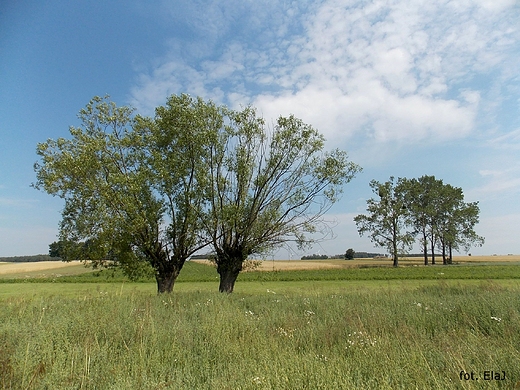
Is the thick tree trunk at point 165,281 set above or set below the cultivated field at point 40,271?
above

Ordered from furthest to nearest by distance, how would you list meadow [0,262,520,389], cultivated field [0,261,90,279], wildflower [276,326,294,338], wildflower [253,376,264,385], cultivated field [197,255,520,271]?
cultivated field [197,255,520,271], cultivated field [0,261,90,279], wildflower [276,326,294,338], meadow [0,262,520,389], wildflower [253,376,264,385]

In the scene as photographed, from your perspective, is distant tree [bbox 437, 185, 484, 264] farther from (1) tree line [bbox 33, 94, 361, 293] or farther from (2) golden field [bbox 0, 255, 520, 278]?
(1) tree line [bbox 33, 94, 361, 293]

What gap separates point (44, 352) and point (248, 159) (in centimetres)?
1258

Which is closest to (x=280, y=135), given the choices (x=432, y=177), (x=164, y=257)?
(x=164, y=257)

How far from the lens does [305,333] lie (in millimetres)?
7375

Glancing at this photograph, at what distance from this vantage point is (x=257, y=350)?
619 cm

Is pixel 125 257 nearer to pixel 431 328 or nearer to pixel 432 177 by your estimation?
pixel 431 328

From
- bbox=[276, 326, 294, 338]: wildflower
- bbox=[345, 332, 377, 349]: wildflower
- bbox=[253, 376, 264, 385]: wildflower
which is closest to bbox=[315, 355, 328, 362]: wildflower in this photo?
bbox=[345, 332, 377, 349]: wildflower

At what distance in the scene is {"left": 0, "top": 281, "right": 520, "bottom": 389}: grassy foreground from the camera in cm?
469

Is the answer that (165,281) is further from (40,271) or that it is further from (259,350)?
(40,271)

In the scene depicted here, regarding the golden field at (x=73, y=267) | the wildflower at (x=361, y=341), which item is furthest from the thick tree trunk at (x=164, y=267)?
the golden field at (x=73, y=267)

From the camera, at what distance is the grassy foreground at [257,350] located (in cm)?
469

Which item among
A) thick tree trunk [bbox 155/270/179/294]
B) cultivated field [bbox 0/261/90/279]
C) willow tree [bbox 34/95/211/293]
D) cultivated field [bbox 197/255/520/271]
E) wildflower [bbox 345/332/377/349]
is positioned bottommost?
cultivated field [bbox 0/261/90/279]

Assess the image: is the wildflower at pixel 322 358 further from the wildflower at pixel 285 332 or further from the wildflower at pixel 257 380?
the wildflower at pixel 257 380
